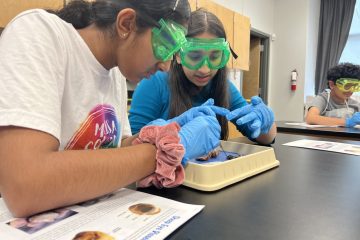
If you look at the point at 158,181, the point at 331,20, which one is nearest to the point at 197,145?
the point at 158,181

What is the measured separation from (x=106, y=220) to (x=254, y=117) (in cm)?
74

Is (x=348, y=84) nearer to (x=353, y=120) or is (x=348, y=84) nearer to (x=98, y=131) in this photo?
(x=353, y=120)

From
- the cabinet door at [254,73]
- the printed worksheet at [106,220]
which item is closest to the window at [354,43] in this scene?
the cabinet door at [254,73]

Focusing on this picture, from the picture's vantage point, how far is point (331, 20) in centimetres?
454

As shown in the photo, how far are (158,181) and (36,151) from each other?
26 cm

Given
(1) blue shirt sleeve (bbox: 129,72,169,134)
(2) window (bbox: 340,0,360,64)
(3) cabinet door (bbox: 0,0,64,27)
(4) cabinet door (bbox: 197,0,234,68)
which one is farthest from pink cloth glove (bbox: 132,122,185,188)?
(2) window (bbox: 340,0,360,64)

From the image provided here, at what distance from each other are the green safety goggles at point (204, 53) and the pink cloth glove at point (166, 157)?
53 cm

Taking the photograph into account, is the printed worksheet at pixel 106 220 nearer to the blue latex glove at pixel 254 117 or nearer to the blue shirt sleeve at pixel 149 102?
the blue latex glove at pixel 254 117

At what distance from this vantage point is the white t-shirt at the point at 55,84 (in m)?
0.50

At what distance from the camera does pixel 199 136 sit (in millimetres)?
752

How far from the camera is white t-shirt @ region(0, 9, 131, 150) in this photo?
498mm

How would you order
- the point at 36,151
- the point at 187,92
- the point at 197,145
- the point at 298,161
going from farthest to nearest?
1. the point at 187,92
2. the point at 298,161
3. the point at 197,145
4. the point at 36,151

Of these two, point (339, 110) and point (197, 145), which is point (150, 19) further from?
point (339, 110)

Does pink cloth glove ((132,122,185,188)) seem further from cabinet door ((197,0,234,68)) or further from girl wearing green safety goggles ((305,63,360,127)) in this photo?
cabinet door ((197,0,234,68))
